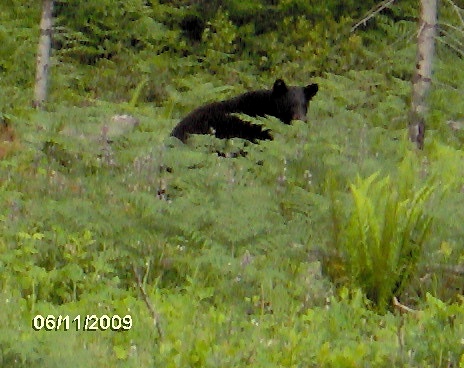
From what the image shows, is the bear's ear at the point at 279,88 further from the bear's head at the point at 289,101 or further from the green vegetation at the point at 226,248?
the green vegetation at the point at 226,248

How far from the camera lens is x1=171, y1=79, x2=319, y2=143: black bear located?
9.19 m

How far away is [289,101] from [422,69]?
2112 mm

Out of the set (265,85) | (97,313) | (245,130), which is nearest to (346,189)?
(245,130)

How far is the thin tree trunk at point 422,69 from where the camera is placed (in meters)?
10.7

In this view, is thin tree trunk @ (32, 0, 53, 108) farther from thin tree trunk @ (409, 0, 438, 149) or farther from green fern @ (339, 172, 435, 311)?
green fern @ (339, 172, 435, 311)

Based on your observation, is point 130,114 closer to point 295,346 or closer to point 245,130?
point 245,130

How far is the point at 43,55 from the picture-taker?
12547 millimetres

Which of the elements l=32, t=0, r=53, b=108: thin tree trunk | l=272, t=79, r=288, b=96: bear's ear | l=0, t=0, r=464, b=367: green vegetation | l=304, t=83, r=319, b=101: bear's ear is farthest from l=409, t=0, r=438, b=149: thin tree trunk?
l=32, t=0, r=53, b=108: thin tree trunk

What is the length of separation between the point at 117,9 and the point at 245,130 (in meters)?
7.79

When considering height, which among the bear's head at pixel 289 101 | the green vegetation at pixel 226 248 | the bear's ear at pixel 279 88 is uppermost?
the bear's ear at pixel 279 88

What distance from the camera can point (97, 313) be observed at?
4.93 meters

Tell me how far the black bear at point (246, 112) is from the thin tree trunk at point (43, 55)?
12.5 feet

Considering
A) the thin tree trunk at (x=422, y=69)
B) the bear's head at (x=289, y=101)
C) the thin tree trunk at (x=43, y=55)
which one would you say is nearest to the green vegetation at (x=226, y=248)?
the bear's head at (x=289, y=101)

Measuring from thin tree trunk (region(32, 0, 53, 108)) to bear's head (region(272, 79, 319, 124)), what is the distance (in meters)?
3.99
